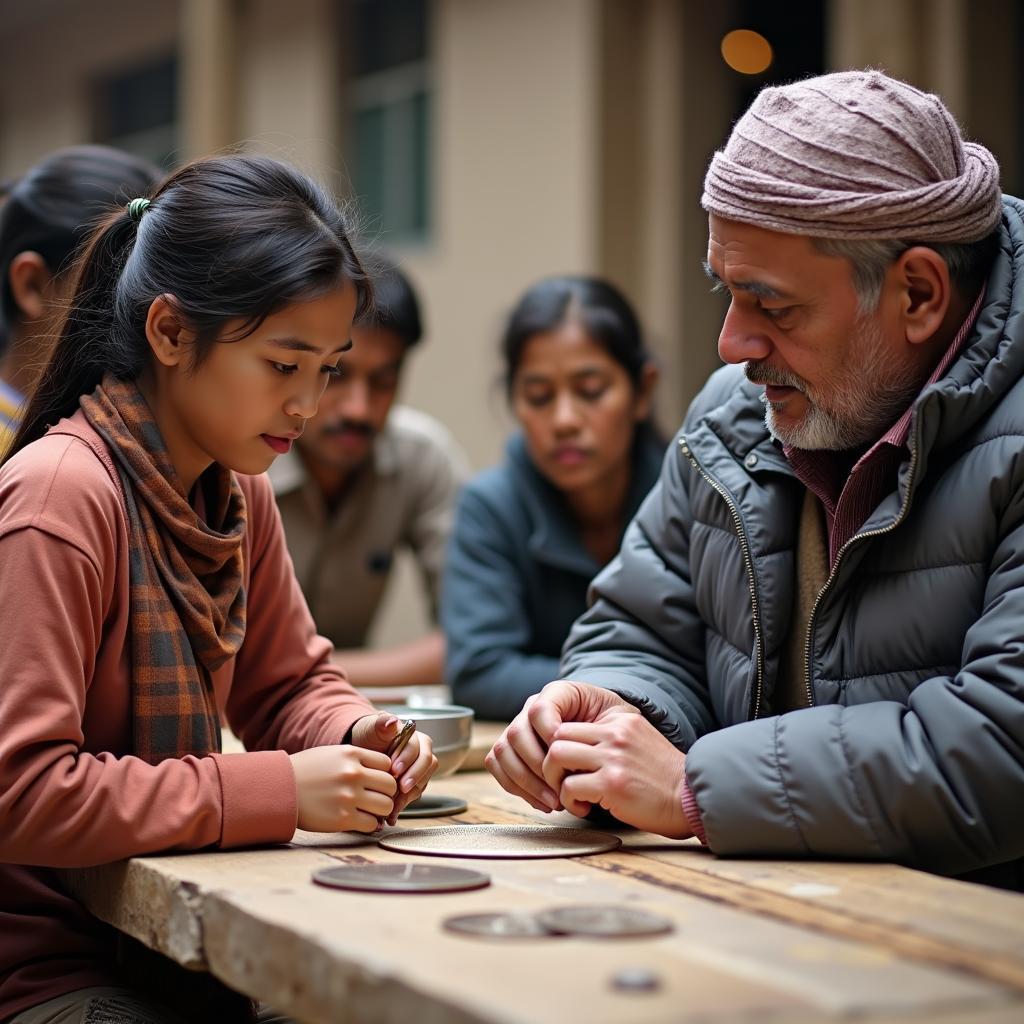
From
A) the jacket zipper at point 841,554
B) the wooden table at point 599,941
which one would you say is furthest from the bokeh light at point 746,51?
the wooden table at point 599,941

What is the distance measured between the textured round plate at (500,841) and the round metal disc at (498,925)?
34cm

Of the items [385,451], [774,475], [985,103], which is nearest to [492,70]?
[985,103]

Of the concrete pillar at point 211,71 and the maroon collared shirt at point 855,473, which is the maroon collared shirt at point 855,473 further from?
the concrete pillar at point 211,71

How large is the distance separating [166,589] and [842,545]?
0.85 m

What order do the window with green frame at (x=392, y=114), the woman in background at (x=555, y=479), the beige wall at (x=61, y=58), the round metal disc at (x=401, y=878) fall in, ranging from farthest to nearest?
the beige wall at (x=61, y=58), the window with green frame at (x=392, y=114), the woman in background at (x=555, y=479), the round metal disc at (x=401, y=878)

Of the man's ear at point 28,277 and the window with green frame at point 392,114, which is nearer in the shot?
the man's ear at point 28,277

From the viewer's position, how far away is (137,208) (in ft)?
6.95

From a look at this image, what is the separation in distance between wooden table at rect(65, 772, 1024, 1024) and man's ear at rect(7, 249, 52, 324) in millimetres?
1704

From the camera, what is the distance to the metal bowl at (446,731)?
86.0 inches

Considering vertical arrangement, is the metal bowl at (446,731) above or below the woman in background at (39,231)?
below

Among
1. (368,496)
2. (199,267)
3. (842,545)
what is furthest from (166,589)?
(368,496)

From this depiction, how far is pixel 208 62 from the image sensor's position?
8719 mm

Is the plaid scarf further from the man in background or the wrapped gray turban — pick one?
the man in background

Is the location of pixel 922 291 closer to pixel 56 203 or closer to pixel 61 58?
pixel 56 203
